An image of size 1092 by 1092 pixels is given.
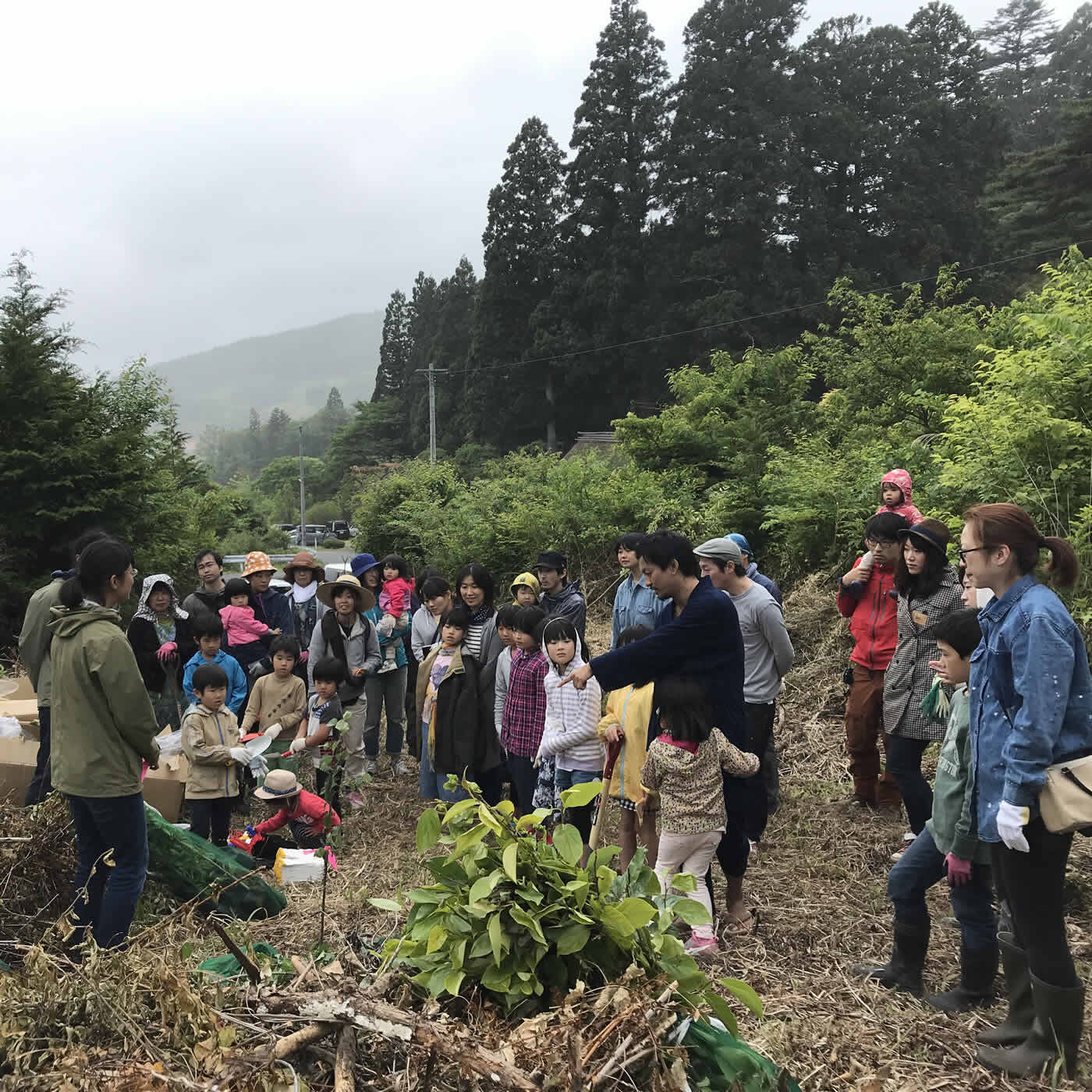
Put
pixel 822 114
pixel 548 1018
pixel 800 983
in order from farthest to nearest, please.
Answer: pixel 822 114
pixel 800 983
pixel 548 1018

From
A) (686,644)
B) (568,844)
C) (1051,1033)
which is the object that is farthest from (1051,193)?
(568,844)

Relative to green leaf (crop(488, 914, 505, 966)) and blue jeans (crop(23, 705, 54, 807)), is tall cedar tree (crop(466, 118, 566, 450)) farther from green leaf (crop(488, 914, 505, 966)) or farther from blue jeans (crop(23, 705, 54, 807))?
green leaf (crop(488, 914, 505, 966))

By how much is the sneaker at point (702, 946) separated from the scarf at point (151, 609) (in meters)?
4.27

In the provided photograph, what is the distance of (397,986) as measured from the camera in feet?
6.81

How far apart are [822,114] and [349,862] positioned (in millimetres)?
34521

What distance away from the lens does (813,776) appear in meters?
6.05

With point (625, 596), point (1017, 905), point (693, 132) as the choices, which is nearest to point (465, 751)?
point (625, 596)

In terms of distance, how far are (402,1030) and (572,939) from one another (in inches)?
18.0

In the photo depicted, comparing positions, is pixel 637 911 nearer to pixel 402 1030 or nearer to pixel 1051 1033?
pixel 402 1030

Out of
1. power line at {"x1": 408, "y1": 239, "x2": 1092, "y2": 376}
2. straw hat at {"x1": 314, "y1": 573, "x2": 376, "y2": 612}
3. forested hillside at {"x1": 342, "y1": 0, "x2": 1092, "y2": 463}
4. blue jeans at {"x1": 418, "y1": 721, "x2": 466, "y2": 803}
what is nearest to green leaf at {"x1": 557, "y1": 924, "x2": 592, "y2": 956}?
blue jeans at {"x1": 418, "y1": 721, "x2": 466, "y2": 803}

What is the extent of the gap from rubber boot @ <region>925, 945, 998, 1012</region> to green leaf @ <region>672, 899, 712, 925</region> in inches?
63.3

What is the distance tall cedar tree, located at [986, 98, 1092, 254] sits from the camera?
926 inches

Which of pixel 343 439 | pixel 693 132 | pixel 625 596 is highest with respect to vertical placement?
pixel 693 132

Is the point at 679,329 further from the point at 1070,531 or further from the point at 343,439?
the point at 343,439
